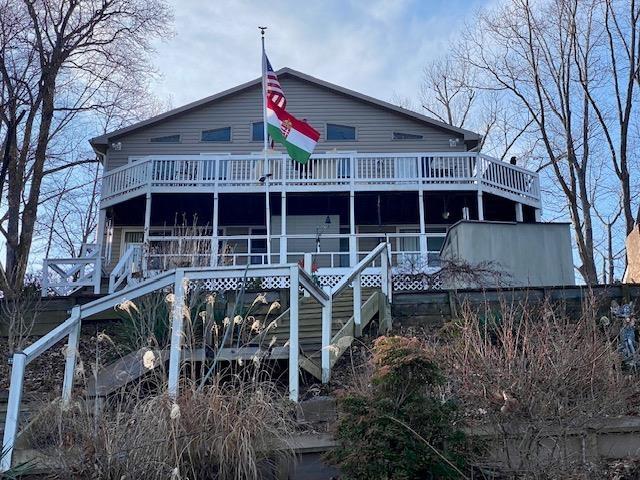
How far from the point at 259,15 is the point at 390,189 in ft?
18.9

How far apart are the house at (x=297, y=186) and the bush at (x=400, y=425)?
30.5ft

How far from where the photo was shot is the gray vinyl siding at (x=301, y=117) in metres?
19.5

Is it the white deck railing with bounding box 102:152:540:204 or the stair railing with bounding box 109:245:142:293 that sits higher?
the white deck railing with bounding box 102:152:540:204

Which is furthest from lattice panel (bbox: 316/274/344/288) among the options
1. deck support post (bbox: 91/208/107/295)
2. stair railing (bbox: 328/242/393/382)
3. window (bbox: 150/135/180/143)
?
window (bbox: 150/135/180/143)

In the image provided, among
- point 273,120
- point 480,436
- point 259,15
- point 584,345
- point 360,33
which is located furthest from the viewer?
point 259,15

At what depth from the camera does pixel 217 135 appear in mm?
19719

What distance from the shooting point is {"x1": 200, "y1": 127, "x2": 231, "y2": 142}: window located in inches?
773

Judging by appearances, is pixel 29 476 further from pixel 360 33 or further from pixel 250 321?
pixel 360 33

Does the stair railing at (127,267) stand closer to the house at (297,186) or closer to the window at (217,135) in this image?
the house at (297,186)

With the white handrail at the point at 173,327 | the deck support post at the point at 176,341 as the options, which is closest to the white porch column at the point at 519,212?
the white handrail at the point at 173,327

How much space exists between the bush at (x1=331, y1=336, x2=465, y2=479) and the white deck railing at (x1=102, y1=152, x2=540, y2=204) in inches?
492

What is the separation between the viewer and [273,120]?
14.6m

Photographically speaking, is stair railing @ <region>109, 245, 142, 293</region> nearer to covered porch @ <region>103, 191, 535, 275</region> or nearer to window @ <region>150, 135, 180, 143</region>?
covered porch @ <region>103, 191, 535, 275</region>

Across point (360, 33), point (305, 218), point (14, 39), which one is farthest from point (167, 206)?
point (360, 33)
